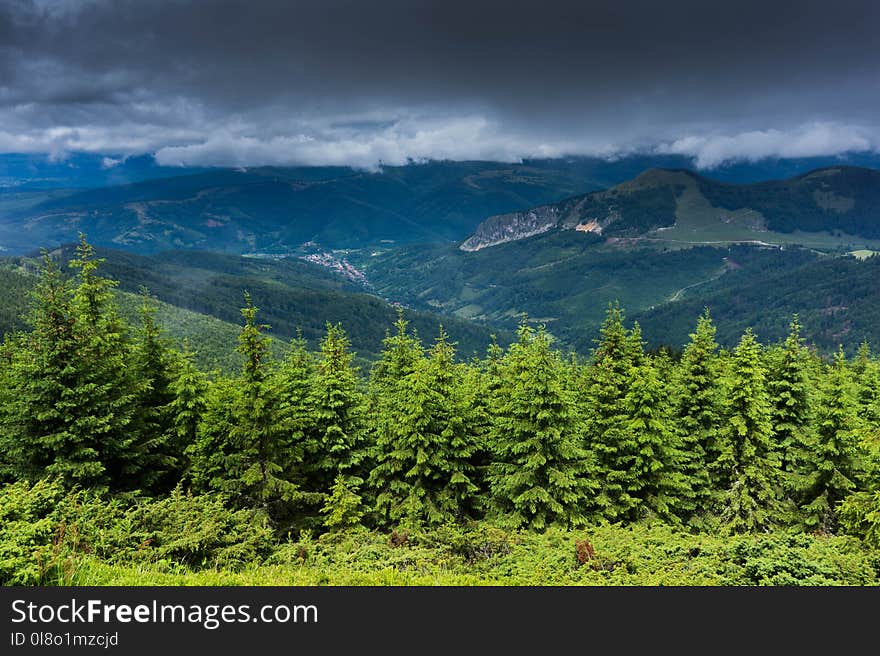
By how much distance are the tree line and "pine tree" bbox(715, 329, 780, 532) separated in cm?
9

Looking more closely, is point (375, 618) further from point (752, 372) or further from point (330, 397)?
point (752, 372)

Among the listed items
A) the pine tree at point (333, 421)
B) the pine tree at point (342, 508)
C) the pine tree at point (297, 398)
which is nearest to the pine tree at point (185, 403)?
the pine tree at point (297, 398)

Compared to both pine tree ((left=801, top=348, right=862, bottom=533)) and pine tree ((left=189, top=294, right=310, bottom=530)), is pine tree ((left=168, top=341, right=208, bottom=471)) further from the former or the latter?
pine tree ((left=801, top=348, right=862, bottom=533))

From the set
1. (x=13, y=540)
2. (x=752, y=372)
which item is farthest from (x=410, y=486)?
(x=752, y=372)

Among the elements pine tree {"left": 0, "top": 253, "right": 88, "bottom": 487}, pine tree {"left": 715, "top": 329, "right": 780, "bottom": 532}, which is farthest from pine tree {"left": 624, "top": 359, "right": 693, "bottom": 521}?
pine tree {"left": 0, "top": 253, "right": 88, "bottom": 487}

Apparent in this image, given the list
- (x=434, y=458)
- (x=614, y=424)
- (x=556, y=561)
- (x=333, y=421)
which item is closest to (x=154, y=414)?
(x=333, y=421)

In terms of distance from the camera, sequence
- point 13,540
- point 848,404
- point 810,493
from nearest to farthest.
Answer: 1. point 13,540
2. point 848,404
3. point 810,493

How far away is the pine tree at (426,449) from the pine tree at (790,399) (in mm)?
17735

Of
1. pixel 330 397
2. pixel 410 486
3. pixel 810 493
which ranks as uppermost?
pixel 330 397

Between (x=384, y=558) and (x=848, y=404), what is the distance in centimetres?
2338

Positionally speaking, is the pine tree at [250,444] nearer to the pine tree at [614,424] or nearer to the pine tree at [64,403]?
the pine tree at [64,403]

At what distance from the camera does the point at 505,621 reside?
297 inches

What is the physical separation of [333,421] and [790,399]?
25207mm

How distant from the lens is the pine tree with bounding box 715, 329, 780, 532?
2558 centimetres
